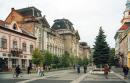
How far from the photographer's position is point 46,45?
7988 centimetres

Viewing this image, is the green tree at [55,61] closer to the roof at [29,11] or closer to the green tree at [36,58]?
the roof at [29,11]

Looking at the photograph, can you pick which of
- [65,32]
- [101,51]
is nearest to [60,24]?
[65,32]

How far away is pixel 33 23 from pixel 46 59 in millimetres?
9219

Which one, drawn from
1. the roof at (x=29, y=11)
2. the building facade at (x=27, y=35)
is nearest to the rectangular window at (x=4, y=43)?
the building facade at (x=27, y=35)

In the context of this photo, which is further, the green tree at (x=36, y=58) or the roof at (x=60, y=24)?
the roof at (x=60, y=24)

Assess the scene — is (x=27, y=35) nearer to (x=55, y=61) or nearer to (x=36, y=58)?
(x=36, y=58)

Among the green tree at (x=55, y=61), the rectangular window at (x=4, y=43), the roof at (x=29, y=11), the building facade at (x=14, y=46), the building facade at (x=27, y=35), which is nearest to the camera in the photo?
the rectangular window at (x=4, y=43)

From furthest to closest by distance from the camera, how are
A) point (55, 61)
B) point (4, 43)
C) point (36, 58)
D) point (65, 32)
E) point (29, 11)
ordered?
point (65, 32) < point (55, 61) < point (29, 11) < point (36, 58) < point (4, 43)

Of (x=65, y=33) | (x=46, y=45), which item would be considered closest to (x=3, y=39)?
(x=46, y=45)

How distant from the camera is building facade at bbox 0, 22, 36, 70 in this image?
52.5 meters

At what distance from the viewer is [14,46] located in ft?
188

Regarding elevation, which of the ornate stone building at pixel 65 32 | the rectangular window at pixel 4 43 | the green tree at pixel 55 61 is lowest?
the green tree at pixel 55 61

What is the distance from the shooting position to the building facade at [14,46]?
172 ft

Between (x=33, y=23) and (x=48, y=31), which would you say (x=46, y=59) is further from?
(x=48, y=31)
